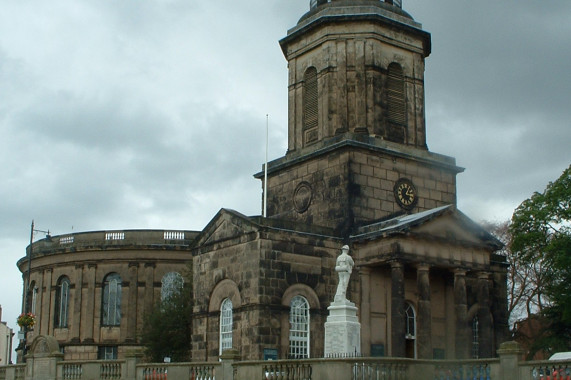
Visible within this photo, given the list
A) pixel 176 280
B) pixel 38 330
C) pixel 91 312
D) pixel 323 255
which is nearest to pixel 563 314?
pixel 323 255

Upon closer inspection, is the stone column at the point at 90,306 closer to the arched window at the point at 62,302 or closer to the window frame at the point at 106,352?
the window frame at the point at 106,352

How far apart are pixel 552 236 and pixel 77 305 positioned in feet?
93.6

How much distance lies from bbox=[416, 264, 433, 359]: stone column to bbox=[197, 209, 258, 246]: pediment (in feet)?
21.8

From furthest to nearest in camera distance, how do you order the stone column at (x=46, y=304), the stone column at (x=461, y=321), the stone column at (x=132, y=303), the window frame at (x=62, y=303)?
the stone column at (x=46, y=304) → the window frame at (x=62, y=303) → the stone column at (x=132, y=303) → the stone column at (x=461, y=321)

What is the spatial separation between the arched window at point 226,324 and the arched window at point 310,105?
8890 mm

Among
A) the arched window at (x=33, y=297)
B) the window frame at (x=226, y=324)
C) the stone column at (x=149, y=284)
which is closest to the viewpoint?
the window frame at (x=226, y=324)

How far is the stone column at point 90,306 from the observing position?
51062 millimetres

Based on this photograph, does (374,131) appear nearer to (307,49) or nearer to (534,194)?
(307,49)

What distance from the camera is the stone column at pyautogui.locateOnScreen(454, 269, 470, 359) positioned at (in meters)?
33.3

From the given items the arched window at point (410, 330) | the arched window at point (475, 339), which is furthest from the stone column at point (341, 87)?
A: the arched window at point (475, 339)

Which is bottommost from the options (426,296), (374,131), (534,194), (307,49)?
(426,296)

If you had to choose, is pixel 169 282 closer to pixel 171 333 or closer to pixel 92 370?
pixel 171 333

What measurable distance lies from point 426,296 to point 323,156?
26.3 ft

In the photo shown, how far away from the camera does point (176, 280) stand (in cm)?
5122
